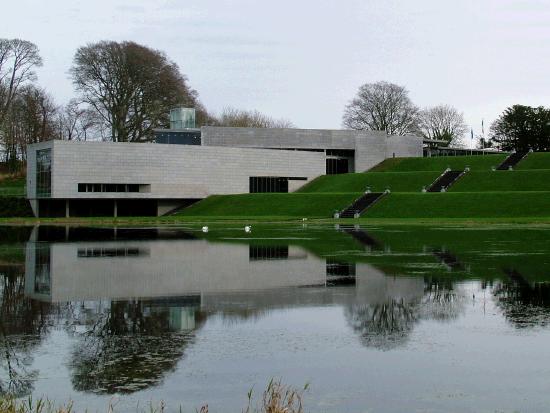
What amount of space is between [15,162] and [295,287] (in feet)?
352

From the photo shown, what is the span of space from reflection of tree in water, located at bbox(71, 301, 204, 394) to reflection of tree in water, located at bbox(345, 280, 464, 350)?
131 inches

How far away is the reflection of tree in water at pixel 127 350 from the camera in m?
11.2

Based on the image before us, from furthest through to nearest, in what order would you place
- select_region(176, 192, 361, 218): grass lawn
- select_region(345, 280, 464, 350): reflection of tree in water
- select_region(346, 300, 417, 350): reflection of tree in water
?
select_region(176, 192, 361, 218): grass lawn
select_region(345, 280, 464, 350): reflection of tree in water
select_region(346, 300, 417, 350): reflection of tree in water

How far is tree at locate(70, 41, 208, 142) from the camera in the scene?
105250 millimetres

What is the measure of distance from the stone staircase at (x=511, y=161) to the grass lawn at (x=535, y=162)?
0.71 m

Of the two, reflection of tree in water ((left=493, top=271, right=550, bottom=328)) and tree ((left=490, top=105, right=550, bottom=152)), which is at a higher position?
tree ((left=490, top=105, right=550, bottom=152))

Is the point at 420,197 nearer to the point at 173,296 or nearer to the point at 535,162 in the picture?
the point at 535,162

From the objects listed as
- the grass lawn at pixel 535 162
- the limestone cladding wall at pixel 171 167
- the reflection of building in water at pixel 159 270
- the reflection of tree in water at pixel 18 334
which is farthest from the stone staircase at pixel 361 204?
the reflection of tree in water at pixel 18 334

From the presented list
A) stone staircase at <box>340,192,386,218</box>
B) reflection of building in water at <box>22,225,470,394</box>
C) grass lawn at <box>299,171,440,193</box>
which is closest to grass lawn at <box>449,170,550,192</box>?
grass lawn at <box>299,171,440,193</box>

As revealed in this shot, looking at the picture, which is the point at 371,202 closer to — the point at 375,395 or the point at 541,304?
the point at 541,304

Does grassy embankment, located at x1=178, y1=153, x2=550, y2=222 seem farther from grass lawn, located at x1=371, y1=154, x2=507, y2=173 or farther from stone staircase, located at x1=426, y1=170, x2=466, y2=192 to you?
stone staircase, located at x1=426, y1=170, x2=466, y2=192


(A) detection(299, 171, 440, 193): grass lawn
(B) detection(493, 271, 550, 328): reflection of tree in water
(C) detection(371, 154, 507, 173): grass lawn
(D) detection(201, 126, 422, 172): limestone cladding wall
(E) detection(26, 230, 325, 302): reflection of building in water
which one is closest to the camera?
(B) detection(493, 271, 550, 328): reflection of tree in water

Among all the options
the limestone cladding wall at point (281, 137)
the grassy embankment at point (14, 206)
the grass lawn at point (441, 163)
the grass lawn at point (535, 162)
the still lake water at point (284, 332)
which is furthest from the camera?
the limestone cladding wall at point (281, 137)

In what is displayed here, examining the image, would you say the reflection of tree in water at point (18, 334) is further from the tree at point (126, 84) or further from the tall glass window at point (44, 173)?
the tree at point (126, 84)
